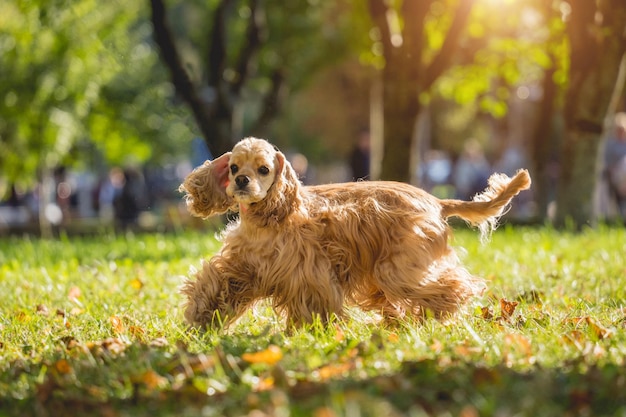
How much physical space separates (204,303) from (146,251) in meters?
5.25

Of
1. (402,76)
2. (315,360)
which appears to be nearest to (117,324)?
(315,360)

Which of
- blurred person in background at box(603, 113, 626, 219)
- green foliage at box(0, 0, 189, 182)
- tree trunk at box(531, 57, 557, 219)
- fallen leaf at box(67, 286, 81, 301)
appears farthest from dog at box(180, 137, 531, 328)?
tree trunk at box(531, 57, 557, 219)

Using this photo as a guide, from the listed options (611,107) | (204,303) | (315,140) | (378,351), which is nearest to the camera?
(378,351)

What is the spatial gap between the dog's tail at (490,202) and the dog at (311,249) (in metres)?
0.26

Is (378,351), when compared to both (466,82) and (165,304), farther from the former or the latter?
(466,82)

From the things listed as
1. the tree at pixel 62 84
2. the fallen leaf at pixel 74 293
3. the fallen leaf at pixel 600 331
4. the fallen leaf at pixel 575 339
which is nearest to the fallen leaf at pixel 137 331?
the fallen leaf at pixel 74 293

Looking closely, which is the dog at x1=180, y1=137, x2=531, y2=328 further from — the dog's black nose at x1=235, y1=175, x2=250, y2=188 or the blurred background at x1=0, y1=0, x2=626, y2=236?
the blurred background at x1=0, y1=0, x2=626, y2=236

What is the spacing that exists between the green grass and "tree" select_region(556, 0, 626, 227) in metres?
5.99

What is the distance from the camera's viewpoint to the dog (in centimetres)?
529

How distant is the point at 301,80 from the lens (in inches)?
1120

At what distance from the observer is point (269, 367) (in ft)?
13.1

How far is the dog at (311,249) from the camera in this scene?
5.29 m

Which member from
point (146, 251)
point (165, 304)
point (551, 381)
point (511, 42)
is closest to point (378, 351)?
point (551, 381)

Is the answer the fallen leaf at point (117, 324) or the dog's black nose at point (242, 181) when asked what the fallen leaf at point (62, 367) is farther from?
the dog's black nose at point (242, 181)
